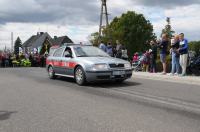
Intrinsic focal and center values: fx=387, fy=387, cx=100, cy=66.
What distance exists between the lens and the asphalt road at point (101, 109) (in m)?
6.94

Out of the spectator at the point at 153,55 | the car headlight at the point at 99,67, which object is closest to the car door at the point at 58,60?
the car headlight at the point at 99,67

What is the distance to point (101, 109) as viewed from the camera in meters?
8.70

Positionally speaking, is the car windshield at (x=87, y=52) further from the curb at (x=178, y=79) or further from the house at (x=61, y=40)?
the house at (x=61, y=40)

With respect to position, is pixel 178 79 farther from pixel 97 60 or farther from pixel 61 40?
pixel 61 40

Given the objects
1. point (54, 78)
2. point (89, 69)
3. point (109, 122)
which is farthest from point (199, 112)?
point (54, 78)

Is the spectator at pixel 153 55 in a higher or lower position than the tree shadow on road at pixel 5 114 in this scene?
higher

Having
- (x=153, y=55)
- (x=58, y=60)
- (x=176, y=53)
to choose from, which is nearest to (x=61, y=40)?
(x=153, y=55)

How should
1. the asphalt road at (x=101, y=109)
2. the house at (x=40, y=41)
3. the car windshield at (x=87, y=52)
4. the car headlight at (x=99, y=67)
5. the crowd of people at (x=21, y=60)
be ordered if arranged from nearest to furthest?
the asphalt road at (x=101, y=109) < the car headlight at (x=99, y=67) < the car windshield at (x=87, y=52) < the crowd of people at (x=21, y=60) < the house at (x=40, y=41)

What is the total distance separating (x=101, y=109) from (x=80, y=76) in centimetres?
519

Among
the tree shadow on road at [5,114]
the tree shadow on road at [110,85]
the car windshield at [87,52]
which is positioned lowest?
the tree shadow on road at [5,114]

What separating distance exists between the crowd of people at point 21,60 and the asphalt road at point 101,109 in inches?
826

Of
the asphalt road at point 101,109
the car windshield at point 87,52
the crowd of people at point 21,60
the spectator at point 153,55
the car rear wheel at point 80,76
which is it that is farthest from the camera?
the crowd of people at point 21,60

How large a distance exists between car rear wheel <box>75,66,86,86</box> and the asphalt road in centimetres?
63

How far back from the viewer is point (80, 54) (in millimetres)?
14461
